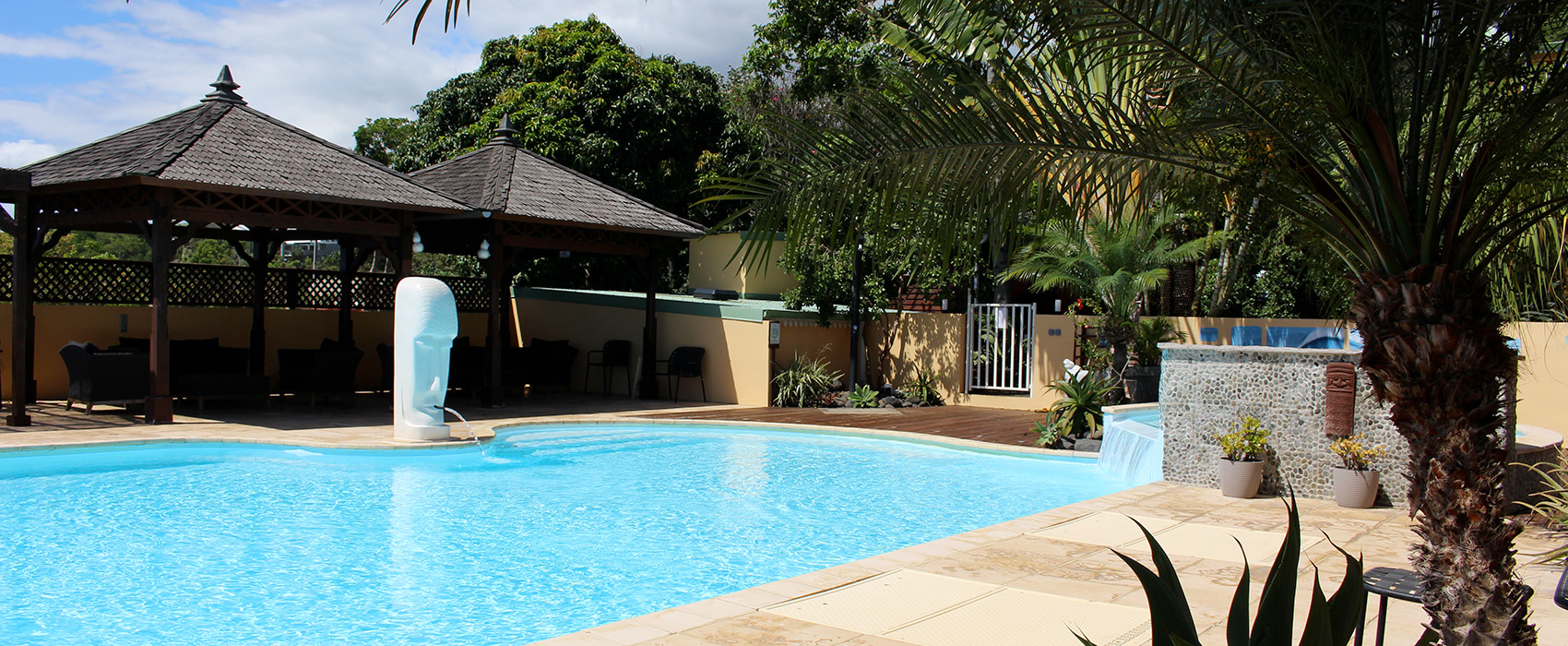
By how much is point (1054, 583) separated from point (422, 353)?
7.87 m

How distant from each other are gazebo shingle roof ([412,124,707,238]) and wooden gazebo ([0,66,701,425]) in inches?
4.6

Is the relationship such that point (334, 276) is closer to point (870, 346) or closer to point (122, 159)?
point (122, 159)

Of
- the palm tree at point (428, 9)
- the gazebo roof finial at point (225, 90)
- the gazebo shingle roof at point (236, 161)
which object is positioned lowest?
the palm tree at point (428, 9)

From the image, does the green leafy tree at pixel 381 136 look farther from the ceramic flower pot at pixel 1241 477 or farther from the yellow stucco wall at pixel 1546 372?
the ceramic flower pot at pixel 1241 477

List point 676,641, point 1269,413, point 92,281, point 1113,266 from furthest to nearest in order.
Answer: point 1113,266, point 92,281, point 1269,413, point 676,641

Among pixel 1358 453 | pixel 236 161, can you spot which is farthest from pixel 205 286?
pixel 1358 453

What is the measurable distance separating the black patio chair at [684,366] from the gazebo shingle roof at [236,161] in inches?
170

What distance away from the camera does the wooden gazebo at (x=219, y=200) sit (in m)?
11.3

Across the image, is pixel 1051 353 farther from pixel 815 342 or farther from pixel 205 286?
pixel 205 286

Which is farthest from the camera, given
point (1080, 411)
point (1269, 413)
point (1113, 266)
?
point (1113, 266)

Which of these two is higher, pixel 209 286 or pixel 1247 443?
pixel 209 286

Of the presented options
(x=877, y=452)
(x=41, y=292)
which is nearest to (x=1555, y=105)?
(x=877, y=452)

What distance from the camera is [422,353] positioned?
36.8 feet

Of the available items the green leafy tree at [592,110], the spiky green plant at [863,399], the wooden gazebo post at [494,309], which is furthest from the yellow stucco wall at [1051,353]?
the green leafy tree at [592,110]
